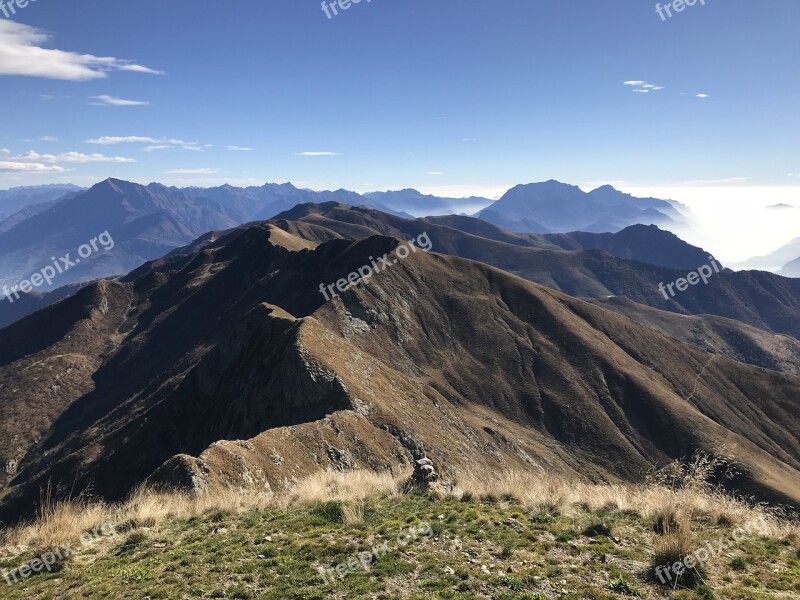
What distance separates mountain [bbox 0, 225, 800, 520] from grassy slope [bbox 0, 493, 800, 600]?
1324 cm

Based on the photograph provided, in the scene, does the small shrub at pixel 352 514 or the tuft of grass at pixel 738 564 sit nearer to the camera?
the tuft of grass at pixel 738 564

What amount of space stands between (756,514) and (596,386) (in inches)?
3458

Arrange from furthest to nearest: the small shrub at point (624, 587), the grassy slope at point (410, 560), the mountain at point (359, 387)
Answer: the mountain at point (359, 387) < the grassy slope at point (410, 560) < the small shrub at point (624, 587)

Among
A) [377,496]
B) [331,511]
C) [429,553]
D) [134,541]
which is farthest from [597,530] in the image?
[134,541]

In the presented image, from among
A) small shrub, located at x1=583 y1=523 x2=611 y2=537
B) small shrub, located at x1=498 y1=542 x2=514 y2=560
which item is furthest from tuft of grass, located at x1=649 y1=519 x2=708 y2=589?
small shrub, located at x1=498 y1=542 x2=514 y2=560

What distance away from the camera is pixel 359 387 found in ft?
176

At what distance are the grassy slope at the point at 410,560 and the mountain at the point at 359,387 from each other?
13.2 meters

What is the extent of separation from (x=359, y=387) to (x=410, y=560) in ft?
136

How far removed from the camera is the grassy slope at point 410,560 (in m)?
11.2

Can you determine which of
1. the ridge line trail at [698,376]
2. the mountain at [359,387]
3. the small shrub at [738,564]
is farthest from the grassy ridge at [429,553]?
the ridge line trail at [698,376]

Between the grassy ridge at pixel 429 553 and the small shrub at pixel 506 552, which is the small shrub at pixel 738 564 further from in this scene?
the small shrub at pixel 506 552

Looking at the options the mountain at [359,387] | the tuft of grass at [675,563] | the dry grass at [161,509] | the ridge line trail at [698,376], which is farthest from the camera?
the ridge line trail at [698,376]

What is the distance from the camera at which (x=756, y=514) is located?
15.3m

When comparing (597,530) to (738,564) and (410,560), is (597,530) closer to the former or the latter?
(738,564)
